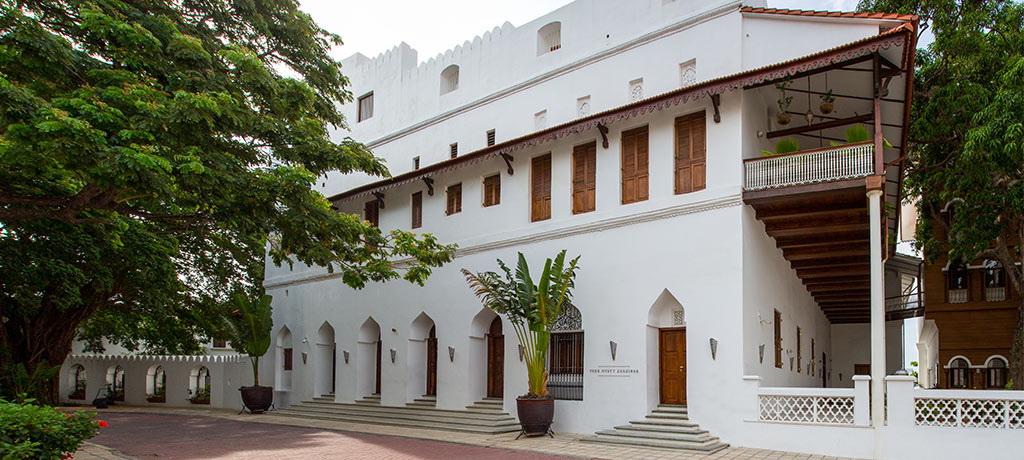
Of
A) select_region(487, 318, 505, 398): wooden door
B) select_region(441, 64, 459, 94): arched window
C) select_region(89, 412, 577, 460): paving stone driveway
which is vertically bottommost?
select_region(89, 412, 577, 460): paving stone driveway

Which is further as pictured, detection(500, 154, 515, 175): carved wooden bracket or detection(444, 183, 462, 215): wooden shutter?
detection(444, 183, 462, 215): wooden shutter

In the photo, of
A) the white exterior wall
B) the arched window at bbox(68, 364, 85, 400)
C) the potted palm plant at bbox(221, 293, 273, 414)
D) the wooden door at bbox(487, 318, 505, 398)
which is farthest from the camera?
the arched window at bbox(68, 364, 85, 400)

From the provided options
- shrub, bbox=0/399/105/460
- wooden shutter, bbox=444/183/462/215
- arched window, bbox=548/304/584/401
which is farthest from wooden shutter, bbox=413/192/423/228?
shrub, bbox=0/399/105/460

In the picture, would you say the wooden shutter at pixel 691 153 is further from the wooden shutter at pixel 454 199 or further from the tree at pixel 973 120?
the tree at pixel 973 120

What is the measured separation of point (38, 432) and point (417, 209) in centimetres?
1265

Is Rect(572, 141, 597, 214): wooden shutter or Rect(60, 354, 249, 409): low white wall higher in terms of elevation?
Rect(572, 141, 597, 214): wooden shutter

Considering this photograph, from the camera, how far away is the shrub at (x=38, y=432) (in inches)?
292

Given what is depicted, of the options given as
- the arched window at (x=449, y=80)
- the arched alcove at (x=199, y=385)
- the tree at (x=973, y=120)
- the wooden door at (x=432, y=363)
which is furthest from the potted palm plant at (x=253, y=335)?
the tree at (x=973, y=120)

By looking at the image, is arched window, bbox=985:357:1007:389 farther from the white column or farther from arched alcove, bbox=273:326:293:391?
arched alcove, bbox=273:326:293:391

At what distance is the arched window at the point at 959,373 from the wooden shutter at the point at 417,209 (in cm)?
1698

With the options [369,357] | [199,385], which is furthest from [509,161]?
[199,385]

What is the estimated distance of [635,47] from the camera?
16.5m

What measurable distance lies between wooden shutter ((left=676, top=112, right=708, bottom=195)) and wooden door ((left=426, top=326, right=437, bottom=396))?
27.1ft

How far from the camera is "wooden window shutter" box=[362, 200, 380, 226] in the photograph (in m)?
21.2
